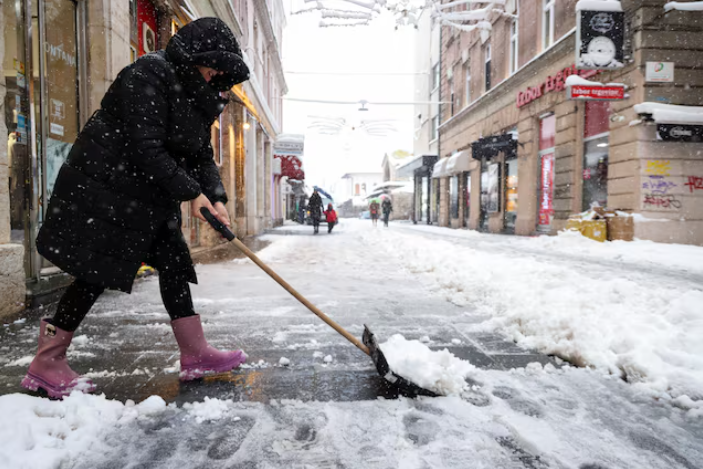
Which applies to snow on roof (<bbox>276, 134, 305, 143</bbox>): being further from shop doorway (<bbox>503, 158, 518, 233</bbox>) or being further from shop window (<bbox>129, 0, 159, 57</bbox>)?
shop window (<bbox>129, 0, 159, 57</bbox>)

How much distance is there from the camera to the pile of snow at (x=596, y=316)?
2.34 m

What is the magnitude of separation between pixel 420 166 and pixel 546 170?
1527 cm

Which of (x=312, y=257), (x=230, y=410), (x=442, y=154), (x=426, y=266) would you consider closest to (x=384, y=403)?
(x=230, y=410)

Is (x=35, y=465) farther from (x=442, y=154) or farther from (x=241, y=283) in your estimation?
(x=442, y=154)

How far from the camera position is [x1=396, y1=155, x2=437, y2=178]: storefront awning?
29016 millimetres

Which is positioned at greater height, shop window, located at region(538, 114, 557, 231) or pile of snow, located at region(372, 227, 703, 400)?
shop window, located at region(538, 114, 557, 231)

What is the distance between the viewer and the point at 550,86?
45.9ft

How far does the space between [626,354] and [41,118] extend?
5.33 meters

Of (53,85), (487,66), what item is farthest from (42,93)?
(487,66)

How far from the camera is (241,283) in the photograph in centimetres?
541

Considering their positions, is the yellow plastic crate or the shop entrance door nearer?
the shop entrance door

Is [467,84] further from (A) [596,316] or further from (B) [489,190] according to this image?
(A) [596,316]

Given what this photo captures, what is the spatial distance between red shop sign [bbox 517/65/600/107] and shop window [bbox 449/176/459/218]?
8567mm

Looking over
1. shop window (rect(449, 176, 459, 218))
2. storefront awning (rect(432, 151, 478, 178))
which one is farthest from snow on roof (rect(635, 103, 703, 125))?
shop window (rect(449, 176, 459, 218))
